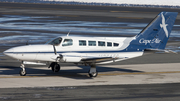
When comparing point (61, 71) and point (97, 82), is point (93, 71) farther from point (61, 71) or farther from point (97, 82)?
point (61, 71)

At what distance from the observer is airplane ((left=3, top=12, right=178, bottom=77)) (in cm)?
1959

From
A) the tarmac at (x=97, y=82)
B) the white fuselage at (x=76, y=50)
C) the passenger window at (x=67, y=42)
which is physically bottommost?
the tarmac at (x=97, y=82)

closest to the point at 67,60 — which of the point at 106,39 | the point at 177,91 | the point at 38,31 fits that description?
the point at 106,39

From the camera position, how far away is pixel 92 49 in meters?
20.5

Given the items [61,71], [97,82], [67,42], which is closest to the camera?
[97,82]

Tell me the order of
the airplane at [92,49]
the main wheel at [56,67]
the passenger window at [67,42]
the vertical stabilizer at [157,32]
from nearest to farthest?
the airplane at [92,49]
the passenger window at [67,42]
the main wheel at [56,67]
the vertical stabilizer at [157,32]

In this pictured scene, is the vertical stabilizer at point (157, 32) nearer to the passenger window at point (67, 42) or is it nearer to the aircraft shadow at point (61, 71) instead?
the aircraft shadow at point (61, 71)

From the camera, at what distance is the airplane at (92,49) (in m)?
19.6

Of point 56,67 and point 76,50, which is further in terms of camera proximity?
point 56,67

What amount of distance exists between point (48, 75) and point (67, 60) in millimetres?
2127

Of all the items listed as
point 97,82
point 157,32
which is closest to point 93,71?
point 97,82

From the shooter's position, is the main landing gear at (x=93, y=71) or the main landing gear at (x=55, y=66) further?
the main landing gear at (x=55, y=66)

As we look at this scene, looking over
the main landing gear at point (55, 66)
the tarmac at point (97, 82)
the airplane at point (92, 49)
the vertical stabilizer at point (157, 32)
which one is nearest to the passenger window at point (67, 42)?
the airplane at point (92, 49)

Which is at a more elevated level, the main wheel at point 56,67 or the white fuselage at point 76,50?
the white fuselage at point 76,50
